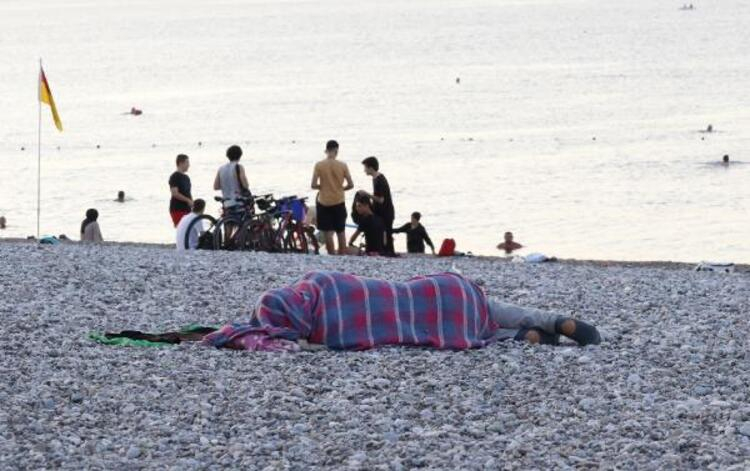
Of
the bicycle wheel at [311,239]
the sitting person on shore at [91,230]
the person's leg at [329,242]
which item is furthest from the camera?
the sitting person on shore at [91,230]

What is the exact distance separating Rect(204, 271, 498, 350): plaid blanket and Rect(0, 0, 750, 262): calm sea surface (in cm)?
Answer: 1908

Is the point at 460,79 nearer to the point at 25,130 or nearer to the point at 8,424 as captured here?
the point at 25,130

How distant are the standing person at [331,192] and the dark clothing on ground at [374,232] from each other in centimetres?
34

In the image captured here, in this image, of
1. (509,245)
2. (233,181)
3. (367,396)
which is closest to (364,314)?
(367,396)

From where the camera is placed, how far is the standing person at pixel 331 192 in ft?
58.1

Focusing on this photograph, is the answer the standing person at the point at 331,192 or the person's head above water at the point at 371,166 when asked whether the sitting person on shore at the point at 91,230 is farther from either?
the person's head above water at the point at 371,166

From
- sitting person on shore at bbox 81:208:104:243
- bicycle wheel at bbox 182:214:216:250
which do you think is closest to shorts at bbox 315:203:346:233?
bicycle wheel at bbox 182:214:216:250

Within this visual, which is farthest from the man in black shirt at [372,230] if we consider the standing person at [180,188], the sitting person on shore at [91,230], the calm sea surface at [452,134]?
the calm sea surface at [452,134]

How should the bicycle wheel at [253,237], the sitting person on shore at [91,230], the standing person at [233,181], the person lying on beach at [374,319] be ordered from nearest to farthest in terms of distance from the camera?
the person lying on beach at [374,319] → the bicycle wheel at [253,237] → the standing person at [233,181] → the sitting person on shore at [91,230]

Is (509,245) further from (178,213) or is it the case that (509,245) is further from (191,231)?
(191,231)

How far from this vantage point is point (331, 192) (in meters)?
17.9

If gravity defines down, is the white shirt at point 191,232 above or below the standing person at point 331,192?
below

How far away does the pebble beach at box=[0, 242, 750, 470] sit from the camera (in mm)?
7582

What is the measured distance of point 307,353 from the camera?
1002 cm
